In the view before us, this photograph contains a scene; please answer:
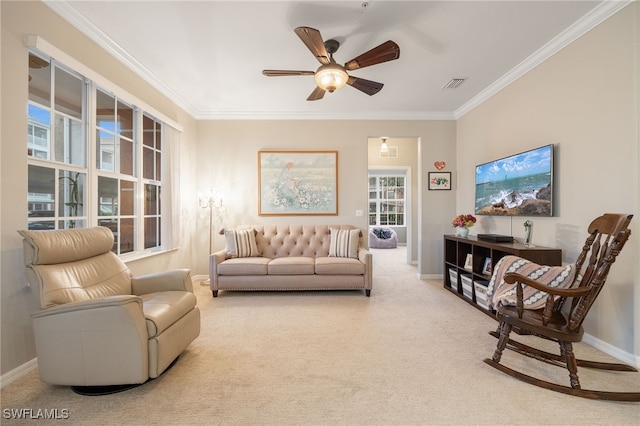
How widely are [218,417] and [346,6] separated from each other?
9.71ft

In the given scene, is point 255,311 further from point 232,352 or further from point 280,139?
point 280,139

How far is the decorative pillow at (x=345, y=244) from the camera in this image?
400cm

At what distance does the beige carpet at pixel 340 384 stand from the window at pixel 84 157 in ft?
4.24

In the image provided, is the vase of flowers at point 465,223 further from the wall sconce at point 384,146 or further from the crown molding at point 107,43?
the crown molding at point 107,43

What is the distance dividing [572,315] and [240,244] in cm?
356

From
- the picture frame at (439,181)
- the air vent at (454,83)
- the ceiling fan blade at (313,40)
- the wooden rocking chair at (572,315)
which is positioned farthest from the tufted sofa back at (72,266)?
the picture frame at (439,181)

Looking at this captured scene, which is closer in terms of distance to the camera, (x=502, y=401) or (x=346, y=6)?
(x=502, y=401)

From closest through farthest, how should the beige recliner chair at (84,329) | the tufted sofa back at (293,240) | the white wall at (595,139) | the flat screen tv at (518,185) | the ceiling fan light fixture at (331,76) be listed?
the beige recliner chair at (84,329), the white wall at (595,139), the ceiling fan light fixture at (331,76), the flat screen tv at (518,185), the tufted sofa back at (293,240)

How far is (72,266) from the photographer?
76.2 inches

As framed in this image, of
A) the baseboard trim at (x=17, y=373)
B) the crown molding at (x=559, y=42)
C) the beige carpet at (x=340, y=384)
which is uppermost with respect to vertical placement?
the crown molding at (x=559, y=42)

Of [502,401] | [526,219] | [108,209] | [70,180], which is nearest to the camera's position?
[502,401]

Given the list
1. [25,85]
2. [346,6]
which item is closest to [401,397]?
[346,6]

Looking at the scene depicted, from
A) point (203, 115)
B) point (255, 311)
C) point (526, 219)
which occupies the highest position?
point (203, 115)

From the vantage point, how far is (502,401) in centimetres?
165
